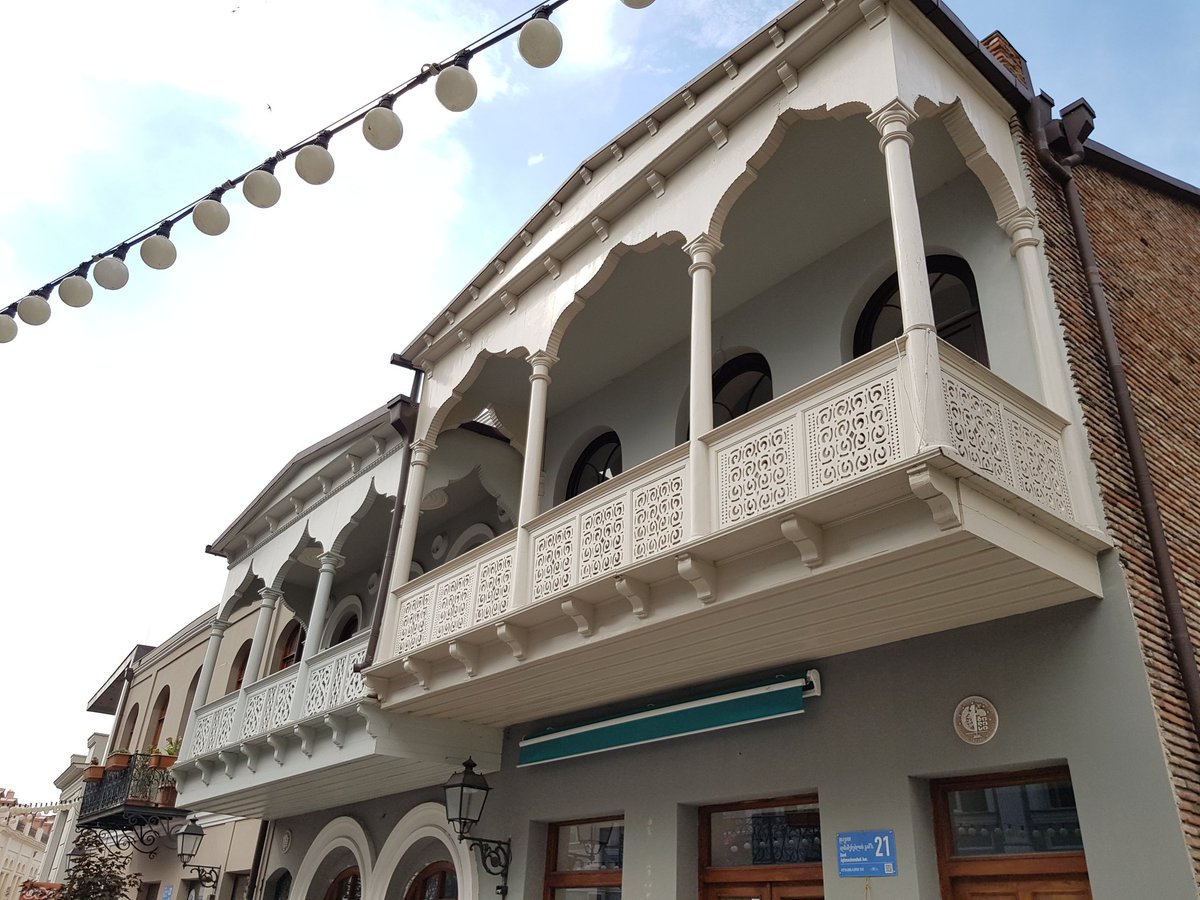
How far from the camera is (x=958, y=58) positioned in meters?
7.47

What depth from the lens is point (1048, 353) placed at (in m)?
6.96

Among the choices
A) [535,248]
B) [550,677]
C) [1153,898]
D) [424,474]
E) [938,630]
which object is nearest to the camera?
[1153,898]

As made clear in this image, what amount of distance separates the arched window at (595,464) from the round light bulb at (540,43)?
7.54 metres

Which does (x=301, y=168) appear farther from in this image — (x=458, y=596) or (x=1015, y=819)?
(x=1015, y=819)

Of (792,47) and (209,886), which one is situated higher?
(792,47)

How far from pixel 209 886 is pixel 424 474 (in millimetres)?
10265

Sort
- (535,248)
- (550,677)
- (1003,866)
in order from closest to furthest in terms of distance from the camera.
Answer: (1003,866) < (550,677) < (535,248)

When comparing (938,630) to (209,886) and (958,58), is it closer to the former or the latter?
(958,58)

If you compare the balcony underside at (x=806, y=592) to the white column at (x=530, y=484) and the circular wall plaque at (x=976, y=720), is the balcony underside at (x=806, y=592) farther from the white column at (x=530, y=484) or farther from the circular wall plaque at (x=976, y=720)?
the circular wall plaque at (x=976, y=720)

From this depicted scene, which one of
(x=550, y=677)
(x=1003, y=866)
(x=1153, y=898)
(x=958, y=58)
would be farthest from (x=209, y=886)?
(x=958, y=58)

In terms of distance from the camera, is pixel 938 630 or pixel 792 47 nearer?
pixel 938 630

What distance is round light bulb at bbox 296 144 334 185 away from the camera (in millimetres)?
4996

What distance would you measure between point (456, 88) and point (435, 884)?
10.1 meters

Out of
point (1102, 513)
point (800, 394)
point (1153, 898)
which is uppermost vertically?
point (800, 394)
